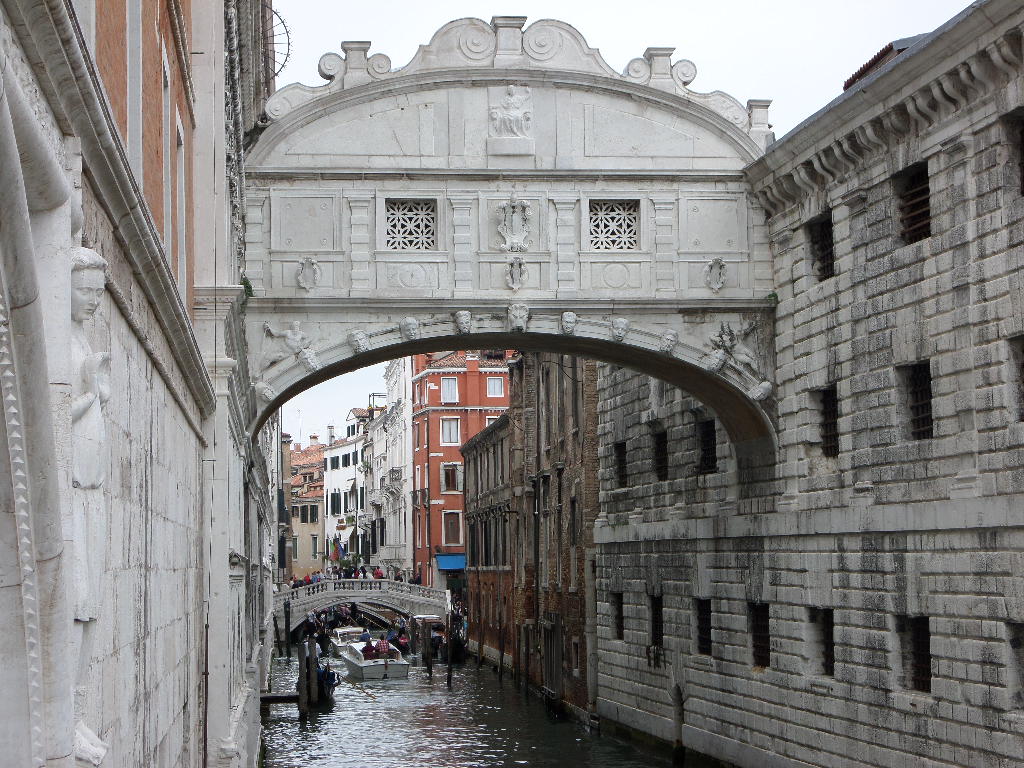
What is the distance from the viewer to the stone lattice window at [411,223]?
56.2 feet

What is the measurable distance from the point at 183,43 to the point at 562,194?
7.66m

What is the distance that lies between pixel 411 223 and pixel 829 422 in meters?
5.16

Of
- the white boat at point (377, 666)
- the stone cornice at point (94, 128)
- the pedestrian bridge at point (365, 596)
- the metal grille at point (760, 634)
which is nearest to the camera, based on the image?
the stone cornice at point (94, 128)

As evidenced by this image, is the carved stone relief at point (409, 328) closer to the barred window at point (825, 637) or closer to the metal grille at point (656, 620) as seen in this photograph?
the barred window at point (825, 637)

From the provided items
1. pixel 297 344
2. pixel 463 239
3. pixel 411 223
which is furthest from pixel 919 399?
pixel 297 344

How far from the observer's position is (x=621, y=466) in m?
23.3

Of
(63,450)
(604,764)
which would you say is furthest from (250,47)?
(63,450)

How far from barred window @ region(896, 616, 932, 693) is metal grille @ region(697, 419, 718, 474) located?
5.23 meters

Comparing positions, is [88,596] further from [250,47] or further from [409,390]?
[409,390]

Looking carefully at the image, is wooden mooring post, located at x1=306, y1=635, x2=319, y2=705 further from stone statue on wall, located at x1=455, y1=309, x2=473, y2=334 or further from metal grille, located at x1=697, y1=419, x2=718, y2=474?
stone statue on wall, located at x1=455, y1=309, x2=473, y2=334

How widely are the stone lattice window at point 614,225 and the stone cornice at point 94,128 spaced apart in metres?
9.87

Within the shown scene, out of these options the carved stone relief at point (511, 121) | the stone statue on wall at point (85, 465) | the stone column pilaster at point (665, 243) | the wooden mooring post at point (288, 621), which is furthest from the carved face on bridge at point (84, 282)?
the wooden mooring post at point (288, 621)

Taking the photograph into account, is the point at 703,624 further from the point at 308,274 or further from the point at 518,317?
the point at 308,274

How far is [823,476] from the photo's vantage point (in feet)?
53.0
